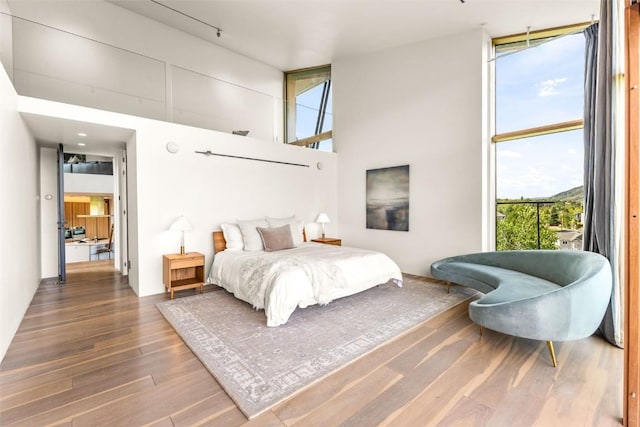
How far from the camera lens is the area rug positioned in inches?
77.2

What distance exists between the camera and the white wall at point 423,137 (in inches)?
169

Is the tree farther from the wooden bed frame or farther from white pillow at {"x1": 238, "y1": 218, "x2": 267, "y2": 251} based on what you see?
the wooden bed frame

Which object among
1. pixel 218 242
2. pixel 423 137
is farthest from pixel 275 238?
pixel 423 137

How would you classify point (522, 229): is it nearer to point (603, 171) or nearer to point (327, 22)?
point (603, 171)

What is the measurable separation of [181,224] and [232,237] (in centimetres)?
77

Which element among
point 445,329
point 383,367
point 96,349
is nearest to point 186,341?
point 96,349

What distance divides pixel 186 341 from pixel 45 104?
10.2ft

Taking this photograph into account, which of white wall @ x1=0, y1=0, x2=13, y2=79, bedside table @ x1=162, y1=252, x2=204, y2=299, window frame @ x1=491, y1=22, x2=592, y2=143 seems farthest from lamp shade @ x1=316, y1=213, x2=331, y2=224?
white wall @ x1=0, y1=0, x2=13, y2=79

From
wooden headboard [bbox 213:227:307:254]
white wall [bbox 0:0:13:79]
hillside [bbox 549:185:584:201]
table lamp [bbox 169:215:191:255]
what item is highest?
white wall [bbox 0:0:13:79]

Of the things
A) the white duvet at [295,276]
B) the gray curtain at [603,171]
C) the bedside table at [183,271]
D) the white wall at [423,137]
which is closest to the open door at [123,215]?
the bedside table at [183,271]

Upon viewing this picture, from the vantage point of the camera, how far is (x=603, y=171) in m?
2.59

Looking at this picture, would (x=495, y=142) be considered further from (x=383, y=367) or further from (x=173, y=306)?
(x=173, y=306)

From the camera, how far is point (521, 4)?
361 centimetres

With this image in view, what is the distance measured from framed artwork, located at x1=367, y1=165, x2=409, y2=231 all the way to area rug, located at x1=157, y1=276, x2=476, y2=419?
58.2 inches
